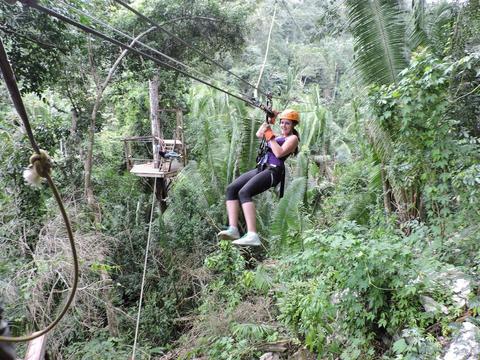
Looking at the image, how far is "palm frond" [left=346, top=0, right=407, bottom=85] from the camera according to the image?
5242 millimetres

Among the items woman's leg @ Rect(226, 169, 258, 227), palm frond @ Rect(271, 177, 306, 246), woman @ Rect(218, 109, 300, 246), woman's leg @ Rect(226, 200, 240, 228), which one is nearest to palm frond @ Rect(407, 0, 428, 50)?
palm frond @ Rect(271, 177, 306, 246)

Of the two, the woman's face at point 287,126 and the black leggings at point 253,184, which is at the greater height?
the woman's face at point 287,126

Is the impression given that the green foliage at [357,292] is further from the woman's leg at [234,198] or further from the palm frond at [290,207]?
the palm frond at [290,207]

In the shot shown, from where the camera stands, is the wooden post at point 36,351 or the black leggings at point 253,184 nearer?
the wooden post at point 36,351

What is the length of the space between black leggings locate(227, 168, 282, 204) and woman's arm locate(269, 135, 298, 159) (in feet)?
0.63

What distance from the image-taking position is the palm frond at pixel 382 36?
206 inches

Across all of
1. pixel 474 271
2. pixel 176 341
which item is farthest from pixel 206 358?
pixel 474 271

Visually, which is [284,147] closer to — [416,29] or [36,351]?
[36,351]

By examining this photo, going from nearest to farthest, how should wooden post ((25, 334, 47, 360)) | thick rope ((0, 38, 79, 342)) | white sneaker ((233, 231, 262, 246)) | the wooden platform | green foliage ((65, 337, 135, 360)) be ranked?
1. thick rope ((0, 38, 79, 342))
2. wooden post ((25, 334, 47, 360))
3. white sneaker ((233, 231, 262, 246))
4. green foliage ((65, 337, 135, 360))
5. the wooden platform

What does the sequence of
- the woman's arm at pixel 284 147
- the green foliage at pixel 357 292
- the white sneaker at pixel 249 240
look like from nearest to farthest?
the green foliage at pixel 357 292
the white sneaker at pixel 249 240
the woman's arm at pixel 284 147

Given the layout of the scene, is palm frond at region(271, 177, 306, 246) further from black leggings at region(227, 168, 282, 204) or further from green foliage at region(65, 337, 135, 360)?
green foliage at region(65, 337, 135, 360)

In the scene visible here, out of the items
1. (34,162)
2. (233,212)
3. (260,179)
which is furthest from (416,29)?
(34,162)

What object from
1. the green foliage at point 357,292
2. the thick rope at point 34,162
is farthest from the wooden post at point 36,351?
the green foliage at point 357,292

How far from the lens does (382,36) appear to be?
527cm
